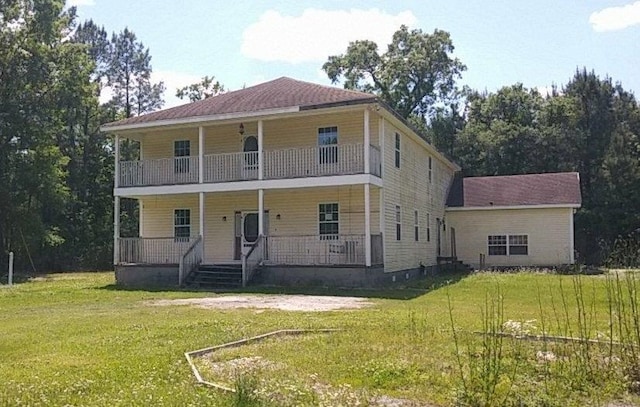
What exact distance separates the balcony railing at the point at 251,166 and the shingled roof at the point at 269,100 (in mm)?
1436

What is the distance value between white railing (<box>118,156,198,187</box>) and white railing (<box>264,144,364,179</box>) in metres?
3.26

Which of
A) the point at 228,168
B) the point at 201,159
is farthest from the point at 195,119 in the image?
the point at 228,168

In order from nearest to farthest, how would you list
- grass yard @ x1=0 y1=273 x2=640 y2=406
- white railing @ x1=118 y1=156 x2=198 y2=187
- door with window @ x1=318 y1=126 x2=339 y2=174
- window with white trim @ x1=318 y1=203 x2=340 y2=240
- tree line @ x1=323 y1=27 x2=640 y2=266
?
grass yard @ x1=0 y1=273 x2=640 y2=406 → door with window @ x1=318 y1=126 x2=339 y2=174 → window with white trim @ x1=318 y1=203 x2=340 y2=240 → white railing @ x1=118 y1=156 x2=198 y2=187 → tree line @ x1=323 y1=27 x2=640 y2=266

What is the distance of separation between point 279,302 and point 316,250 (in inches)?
218

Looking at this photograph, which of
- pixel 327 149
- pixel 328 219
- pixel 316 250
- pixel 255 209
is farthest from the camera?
pixel 255 209

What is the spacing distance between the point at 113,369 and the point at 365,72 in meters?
43.2

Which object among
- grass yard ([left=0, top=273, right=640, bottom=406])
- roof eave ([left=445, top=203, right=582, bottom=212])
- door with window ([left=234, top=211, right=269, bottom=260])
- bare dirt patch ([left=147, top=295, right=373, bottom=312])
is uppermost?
roof eave ([left=445, top=203, right=582, bottom=212])

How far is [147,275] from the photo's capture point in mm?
21672

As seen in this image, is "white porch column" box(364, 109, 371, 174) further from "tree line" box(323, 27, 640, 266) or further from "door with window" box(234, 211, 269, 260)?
"tree line" box(323, 27, 640, 266)

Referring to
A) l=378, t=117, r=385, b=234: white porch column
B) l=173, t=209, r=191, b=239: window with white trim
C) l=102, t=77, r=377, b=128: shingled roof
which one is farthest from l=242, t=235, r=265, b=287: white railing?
l=173, t=209, r=191, b=239: window with white trim

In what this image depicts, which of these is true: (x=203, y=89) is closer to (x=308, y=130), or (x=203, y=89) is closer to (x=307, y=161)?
(x=308, y=130)

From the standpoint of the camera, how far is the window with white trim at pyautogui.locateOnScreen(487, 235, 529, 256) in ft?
95.3

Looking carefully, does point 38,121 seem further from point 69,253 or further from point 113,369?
point 113,369

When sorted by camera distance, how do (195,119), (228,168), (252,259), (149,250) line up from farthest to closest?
(149,250), (228,168), (195,119), (252,259)
